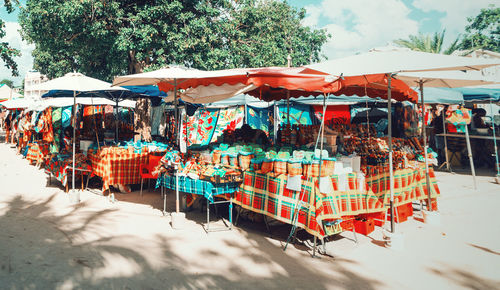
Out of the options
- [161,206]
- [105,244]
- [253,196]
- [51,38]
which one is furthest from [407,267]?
[51,38]

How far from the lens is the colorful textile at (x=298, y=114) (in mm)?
12484

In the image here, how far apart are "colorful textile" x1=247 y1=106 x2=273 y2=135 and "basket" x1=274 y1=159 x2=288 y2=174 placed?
309 inches

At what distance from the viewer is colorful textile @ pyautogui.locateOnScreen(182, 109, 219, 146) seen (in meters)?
12.9

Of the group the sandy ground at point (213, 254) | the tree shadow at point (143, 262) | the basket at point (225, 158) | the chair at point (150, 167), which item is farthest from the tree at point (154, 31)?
the tree shadow at point (143, 262)

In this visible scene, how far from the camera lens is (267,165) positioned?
4.87 m

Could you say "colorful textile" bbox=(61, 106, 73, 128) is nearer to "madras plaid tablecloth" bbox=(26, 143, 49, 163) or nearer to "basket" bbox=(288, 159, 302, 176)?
"madras plaid tablecloth" bbox=(26, 143, 49, 163)

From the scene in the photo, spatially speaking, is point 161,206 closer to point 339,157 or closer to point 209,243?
point 209,243

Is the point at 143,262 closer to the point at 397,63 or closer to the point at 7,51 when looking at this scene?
the point at 397,63

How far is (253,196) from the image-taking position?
507 centimetres

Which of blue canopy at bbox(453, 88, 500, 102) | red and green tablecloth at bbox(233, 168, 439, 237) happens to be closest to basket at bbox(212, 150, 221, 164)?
red and green tablecloth at bbox(233, 168, 439, 237)

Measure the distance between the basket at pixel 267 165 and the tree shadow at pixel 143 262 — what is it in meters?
1.08

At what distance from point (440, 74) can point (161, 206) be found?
5767mm

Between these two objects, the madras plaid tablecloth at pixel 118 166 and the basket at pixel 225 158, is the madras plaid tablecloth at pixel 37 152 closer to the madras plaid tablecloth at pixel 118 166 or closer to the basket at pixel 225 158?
the madras plaid tablecloth at pixel 118 166

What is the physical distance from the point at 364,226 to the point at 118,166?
17.5ft
